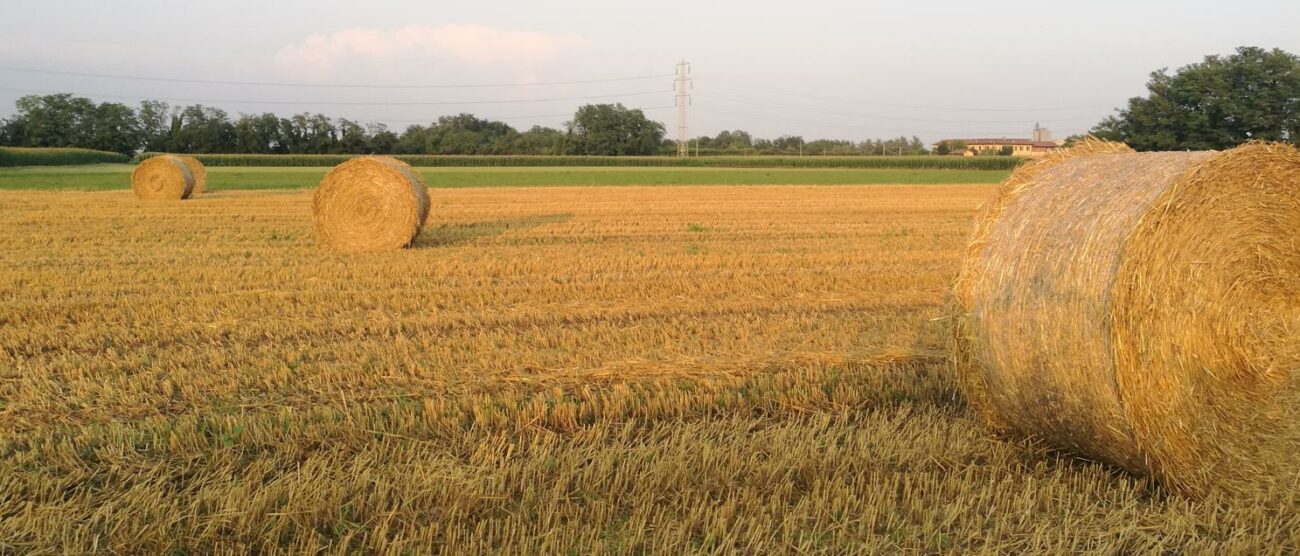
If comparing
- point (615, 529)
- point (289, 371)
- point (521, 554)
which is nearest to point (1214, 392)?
point (615, 529)

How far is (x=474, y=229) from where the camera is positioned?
16328 millimetres

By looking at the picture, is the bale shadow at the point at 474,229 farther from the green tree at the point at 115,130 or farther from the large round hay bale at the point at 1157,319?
the green tree at the point at 115,130

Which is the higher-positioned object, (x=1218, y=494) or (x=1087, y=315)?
(x=1087, y=315)

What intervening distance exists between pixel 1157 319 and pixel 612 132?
3191 inches

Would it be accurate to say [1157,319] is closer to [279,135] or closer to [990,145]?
[279,135]

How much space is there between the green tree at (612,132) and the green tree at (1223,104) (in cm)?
4698

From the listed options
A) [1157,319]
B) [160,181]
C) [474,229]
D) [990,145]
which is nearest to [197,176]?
[160,181]

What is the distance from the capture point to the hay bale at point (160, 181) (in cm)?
2467

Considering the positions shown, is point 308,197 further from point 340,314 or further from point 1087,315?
point 1087,315

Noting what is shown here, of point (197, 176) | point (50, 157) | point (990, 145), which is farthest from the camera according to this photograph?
point (990, 145)

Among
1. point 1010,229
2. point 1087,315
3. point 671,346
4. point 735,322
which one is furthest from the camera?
point 735,322

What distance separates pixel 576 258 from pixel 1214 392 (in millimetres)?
8326

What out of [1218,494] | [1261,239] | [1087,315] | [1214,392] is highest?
[1261,239]

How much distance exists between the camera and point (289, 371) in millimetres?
6168
